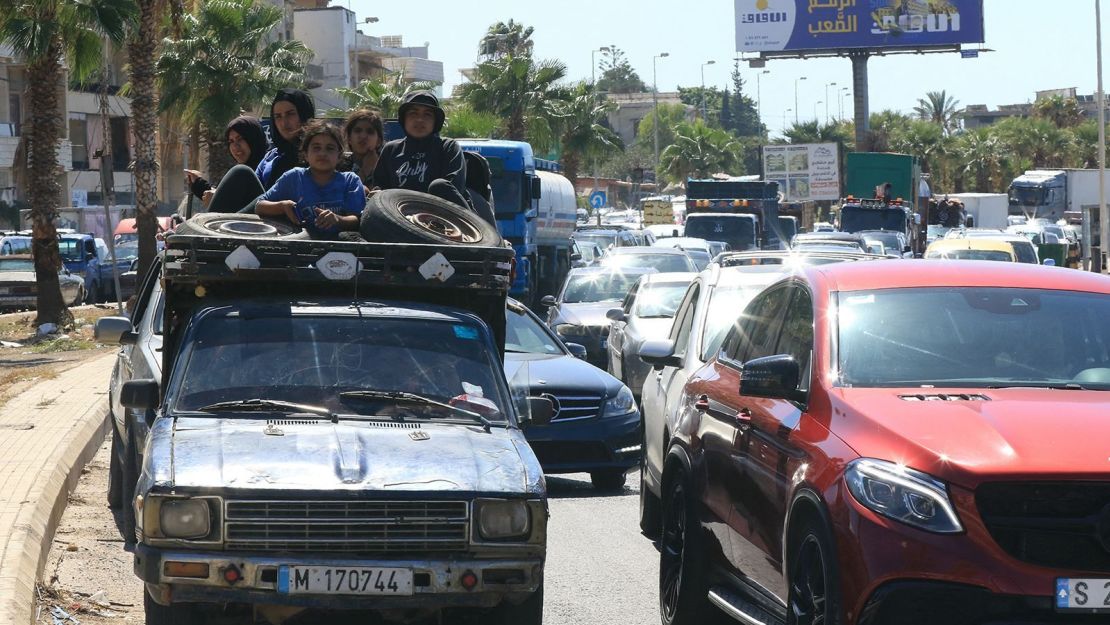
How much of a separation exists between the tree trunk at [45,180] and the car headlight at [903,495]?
82.2 feet

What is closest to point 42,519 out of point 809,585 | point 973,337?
point 809,585

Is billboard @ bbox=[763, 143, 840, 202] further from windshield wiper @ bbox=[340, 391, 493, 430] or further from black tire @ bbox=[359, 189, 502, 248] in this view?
windshield wiper @ bbox=[340, 391, 493, 430]

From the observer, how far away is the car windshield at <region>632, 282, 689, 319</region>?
1845 centimetres

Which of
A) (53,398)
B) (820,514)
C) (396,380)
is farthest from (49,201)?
(820,514)

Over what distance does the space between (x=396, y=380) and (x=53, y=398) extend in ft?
31.8

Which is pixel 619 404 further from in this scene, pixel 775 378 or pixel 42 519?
pixel 775 378

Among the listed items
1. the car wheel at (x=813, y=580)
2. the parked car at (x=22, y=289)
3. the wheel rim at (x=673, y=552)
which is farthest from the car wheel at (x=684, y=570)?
the parked car at (x=22, y=289)

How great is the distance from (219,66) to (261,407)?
103 ft

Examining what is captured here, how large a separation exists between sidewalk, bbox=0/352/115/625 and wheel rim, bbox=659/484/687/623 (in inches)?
113

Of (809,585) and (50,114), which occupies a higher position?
(50,114)

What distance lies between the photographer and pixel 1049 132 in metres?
118

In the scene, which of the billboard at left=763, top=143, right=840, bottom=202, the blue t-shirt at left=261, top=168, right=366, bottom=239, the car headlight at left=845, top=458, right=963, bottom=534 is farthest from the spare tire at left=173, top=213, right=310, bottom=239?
the billboard at left=763, top=143, right=840, bottom=202

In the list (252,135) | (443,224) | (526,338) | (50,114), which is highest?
(50,114)

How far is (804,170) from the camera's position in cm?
7869
